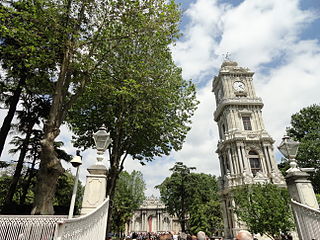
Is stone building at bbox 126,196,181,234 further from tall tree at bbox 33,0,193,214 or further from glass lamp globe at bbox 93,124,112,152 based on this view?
glass lamp globe at bbox 93,124,112,152

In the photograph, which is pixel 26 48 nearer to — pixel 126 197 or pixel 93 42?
pixel 93 42

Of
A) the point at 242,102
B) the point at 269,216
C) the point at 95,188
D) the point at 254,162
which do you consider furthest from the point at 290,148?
the point at 242,102

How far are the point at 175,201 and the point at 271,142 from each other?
18.9 meters

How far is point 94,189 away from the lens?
564 cm

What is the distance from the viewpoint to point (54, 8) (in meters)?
8.61

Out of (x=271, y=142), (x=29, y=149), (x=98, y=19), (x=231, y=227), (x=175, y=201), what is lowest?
(x=231, y=227)

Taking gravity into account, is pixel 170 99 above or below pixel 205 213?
above

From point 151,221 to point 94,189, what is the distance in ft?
205

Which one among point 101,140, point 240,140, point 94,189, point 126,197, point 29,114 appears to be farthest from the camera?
point 126,197

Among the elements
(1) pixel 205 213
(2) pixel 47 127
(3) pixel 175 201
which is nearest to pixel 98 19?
(2) pixel 47 127

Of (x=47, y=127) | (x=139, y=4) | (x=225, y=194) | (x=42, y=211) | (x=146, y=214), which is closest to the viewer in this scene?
(x=42, y=211)

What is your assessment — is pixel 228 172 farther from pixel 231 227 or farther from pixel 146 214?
pixel 146 214

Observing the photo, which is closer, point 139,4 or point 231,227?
point 139,4

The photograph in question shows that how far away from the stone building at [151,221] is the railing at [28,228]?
59.5m
